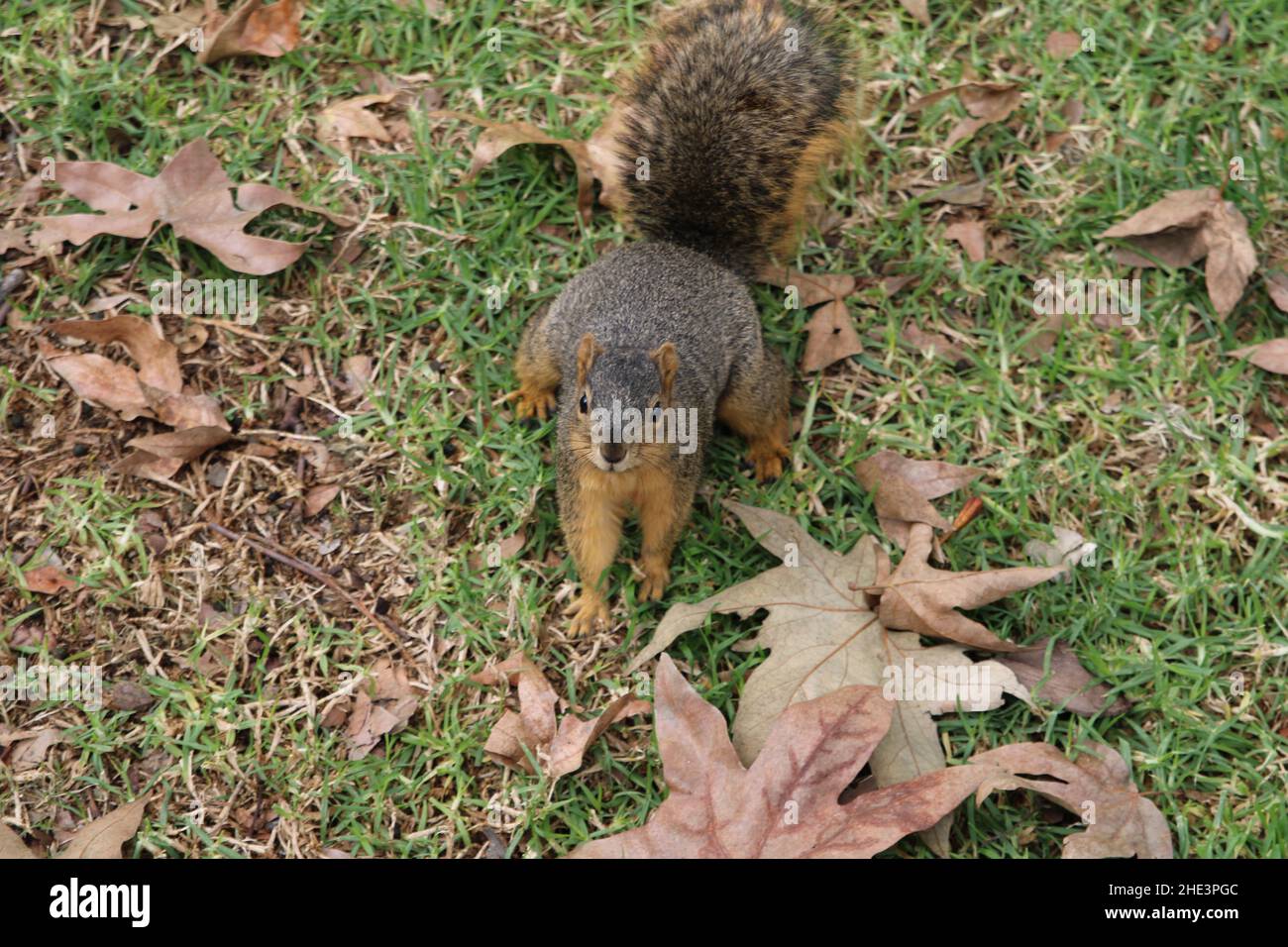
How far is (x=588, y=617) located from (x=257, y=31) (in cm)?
238

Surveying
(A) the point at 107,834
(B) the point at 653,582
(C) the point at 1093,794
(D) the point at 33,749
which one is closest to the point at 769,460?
(B) the point at 653,582

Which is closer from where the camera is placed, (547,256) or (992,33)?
(547,256)

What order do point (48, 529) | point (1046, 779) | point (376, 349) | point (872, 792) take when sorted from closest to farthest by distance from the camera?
point (872, 792), point (1046, 779), point (48, 529), point (376, 349)

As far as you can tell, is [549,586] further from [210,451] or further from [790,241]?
[790,241]

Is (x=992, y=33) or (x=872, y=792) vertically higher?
(x=992, y=33)

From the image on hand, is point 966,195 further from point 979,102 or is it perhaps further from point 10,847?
point 10,847

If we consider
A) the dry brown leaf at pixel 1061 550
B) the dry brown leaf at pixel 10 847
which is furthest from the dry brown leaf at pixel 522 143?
the dry brown leaf at pixel 10 847

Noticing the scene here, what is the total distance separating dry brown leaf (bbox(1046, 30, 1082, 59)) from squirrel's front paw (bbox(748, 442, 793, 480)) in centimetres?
182

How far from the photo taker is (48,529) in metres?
3.38

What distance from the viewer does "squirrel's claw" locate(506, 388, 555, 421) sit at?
12.0ft

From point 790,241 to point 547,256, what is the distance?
791 millimetres

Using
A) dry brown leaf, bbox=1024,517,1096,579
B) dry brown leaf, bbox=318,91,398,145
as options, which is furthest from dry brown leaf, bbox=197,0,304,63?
dry brown leaf, bbox=1024,517,1096,579

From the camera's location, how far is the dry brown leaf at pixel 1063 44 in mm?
4133
